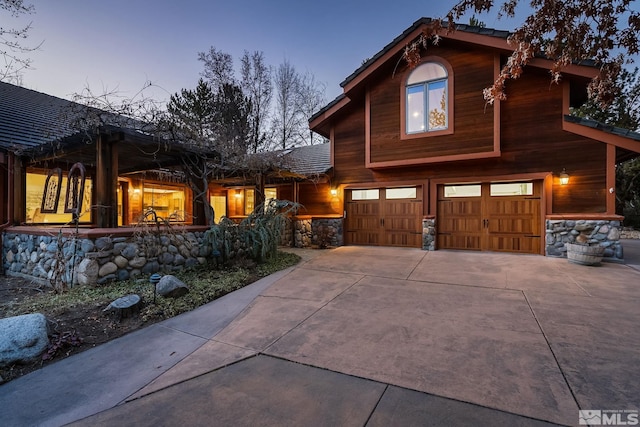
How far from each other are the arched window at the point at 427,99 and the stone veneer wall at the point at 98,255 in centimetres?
672

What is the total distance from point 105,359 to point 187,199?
34.5ft

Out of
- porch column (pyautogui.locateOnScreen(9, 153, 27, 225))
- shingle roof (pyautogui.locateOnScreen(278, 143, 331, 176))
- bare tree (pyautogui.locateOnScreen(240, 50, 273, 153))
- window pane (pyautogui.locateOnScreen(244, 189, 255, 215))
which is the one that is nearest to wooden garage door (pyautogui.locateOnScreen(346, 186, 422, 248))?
shingle roof (pyautogui.locateOnScreen(278, 143, 331, 176))

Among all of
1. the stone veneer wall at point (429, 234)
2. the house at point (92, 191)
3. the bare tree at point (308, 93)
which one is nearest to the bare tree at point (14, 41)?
the house at point (92, 191)

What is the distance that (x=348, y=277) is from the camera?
5297 millimetres

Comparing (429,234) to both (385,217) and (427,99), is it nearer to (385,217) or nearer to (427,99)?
(385,217)

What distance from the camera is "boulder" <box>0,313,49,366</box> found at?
2436mm

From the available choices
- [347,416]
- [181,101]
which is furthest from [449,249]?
[181,101]

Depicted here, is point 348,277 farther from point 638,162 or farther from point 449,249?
point 638,162

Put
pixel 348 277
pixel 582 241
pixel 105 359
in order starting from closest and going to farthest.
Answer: pixel 105 359, pixel 348 277, pixel 582 241

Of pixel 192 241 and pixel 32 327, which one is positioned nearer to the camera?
pixel 32 327

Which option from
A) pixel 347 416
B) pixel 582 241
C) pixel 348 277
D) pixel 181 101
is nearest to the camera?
pixel 347 416

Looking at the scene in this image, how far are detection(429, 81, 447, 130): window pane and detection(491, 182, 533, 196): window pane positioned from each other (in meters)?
2.24

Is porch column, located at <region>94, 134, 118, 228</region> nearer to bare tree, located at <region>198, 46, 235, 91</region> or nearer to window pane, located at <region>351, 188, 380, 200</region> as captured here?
window pane, located at <region>351, 188, 380, 200</region>

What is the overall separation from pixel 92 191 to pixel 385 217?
31.3 feet
